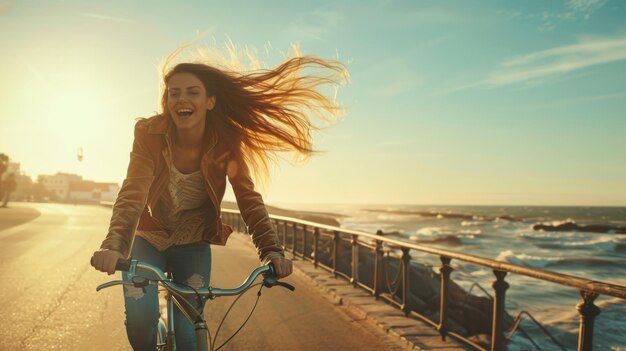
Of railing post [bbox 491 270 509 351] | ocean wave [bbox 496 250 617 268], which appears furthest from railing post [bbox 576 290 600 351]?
ocean wave [bbox 496 250 617 268]

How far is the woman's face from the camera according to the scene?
3.09 metres

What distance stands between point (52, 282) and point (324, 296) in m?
4.79

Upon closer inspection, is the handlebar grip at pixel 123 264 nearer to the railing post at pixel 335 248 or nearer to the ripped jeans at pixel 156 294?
the ripped jeans at pixel 156 294

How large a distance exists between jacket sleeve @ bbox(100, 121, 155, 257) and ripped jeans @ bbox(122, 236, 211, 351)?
6.5 inches

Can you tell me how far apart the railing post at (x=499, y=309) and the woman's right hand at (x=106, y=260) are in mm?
3656

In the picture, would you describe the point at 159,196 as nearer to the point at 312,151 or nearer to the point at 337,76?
the point at 312,151

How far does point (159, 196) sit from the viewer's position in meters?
3.05

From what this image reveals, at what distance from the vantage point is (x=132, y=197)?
2.78m

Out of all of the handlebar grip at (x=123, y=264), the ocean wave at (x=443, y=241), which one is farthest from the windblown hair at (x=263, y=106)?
the ocean wave at (x=443, y=241)

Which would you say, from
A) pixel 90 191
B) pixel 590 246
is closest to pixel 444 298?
pixel 590 246

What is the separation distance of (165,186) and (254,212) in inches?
20.1

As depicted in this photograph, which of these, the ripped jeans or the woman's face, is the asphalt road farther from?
the woman's face

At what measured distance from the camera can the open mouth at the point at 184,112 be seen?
121 inches

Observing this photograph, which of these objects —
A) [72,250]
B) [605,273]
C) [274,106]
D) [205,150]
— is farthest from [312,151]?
[605,273]
